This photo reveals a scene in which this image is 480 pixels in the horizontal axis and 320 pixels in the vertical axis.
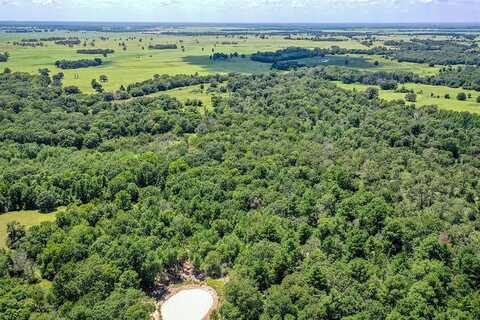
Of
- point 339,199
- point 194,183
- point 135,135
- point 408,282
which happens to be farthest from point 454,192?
point 135,135

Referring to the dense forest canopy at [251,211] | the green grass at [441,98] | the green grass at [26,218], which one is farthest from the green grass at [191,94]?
the green grass at [26,218]

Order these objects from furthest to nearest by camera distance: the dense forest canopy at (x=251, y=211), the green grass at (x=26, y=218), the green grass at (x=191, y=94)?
1. the green grass at (x=191, y=94)
2. the green grass at (x=26, y=218)
3. the dense forest canopy at (x=251, y=211)

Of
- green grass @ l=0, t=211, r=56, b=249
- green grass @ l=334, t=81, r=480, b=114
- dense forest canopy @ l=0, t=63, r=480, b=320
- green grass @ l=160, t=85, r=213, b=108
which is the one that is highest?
green grass @ l=160, t=85, r=213, b=108

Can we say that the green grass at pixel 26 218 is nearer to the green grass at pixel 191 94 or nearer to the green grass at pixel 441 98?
the green grass at pixel 191 94

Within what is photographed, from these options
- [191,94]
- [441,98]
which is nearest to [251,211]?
[191,94]

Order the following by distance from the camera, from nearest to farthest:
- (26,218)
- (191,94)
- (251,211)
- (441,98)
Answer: (251,211), (26,218), (441,98), (191,94)

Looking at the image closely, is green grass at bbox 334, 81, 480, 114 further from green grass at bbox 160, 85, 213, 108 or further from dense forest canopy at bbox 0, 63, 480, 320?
green grass at bbox 160, 85, 213, 108

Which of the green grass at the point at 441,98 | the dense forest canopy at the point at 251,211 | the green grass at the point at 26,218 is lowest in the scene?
the green grass at the point at 26,218

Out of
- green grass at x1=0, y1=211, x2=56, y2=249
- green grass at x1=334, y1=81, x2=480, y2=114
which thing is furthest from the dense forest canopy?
green grass at x1=334, y1=81, x2=480, y2=114

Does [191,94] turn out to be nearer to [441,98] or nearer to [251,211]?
[441,98]
